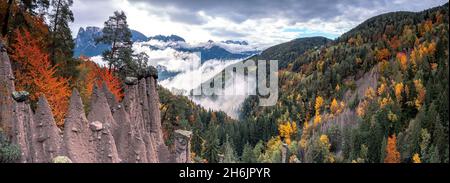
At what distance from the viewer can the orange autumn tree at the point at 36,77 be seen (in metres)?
26.4

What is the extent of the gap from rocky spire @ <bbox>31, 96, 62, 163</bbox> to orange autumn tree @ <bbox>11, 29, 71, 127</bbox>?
7389 mm

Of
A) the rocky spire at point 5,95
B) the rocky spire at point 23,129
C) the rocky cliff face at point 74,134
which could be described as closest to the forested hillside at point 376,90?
the rocky cliff face at point 74,134

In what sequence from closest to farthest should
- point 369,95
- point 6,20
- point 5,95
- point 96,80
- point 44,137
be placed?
point 44,137 → point 5,95 → point 6,20 → point 96,80 → point 369,95

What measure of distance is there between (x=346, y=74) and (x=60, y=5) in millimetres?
176360

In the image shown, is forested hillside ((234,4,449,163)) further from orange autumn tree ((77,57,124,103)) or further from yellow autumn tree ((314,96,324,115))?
orange autumn tree ((77,57,124,103))

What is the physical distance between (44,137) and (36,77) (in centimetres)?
1043

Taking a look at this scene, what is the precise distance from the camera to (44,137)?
60.5 ft

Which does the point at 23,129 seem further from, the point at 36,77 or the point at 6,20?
the point at 6,20

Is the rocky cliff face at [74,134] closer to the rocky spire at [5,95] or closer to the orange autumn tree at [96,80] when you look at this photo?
the rocky spire at [5,95]

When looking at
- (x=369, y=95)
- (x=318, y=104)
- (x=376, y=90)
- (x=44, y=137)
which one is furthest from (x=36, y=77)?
(x=318, y=104)
